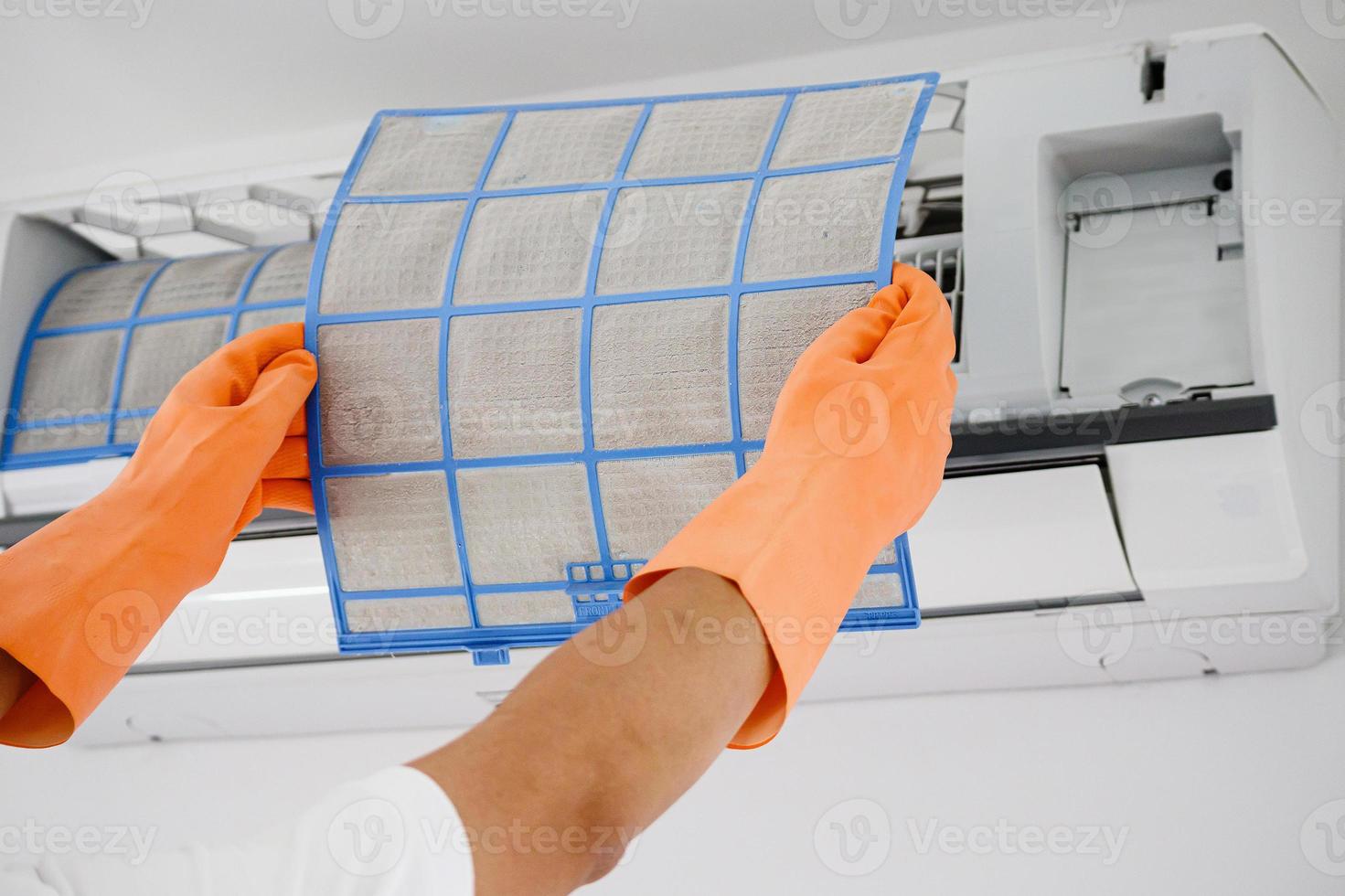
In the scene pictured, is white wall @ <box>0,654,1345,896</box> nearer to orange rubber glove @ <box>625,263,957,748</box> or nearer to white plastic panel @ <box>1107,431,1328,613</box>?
white plastic panel @ <box>1107,431,1328,613</box>

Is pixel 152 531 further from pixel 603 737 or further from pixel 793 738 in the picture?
pixel 793 738

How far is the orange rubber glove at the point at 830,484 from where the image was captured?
80 centimetres

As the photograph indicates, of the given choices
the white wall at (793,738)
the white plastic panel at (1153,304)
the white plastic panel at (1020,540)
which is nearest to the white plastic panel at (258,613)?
the white wall at (793,738)

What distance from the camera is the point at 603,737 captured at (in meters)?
0.65

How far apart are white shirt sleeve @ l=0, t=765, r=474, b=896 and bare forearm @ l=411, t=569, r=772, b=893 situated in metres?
0.01

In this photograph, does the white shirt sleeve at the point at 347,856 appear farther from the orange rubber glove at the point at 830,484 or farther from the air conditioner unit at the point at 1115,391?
the air conditioner unit at the point at 1115,391

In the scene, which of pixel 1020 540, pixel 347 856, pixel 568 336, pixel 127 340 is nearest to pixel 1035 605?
pixel 1020 540

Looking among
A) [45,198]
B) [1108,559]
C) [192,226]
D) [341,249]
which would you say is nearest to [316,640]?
[341,249]

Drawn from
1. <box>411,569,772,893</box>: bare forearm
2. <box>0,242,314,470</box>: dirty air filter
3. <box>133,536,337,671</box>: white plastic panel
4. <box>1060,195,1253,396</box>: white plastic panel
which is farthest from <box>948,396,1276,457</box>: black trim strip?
<box>0,242,314,470</box>: dirty air filter

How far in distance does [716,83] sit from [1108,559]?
3.94 ft

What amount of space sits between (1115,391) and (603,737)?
1139 millimetres

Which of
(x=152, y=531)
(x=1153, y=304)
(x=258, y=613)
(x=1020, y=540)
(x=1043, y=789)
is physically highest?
(x=1153, y=304)

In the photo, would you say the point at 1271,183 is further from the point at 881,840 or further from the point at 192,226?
the point at 192,226

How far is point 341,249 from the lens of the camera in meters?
1.44
